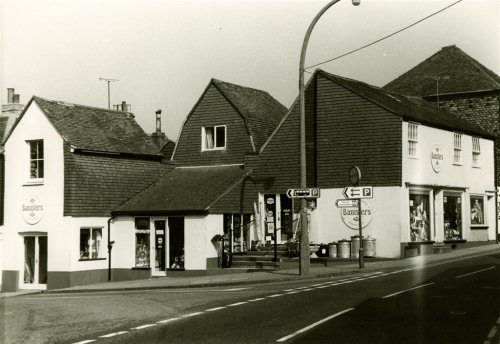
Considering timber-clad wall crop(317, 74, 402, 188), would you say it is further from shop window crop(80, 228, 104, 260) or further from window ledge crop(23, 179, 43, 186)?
window ledge crop(23, 179, 43, 186)

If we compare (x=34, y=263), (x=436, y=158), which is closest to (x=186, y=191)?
(x=34, y=263)

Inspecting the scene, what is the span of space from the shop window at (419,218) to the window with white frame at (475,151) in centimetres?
673

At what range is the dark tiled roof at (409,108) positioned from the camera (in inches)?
1289

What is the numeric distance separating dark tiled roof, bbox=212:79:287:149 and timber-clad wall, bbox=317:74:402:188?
3850 millimetres

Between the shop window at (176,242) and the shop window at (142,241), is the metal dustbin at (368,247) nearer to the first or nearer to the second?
the shop window at (176,242)

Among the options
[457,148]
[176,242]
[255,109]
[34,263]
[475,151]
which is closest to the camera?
[176,242]

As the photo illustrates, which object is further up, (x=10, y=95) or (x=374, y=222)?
(x=10, y=95)

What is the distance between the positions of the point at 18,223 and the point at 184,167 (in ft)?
29.2

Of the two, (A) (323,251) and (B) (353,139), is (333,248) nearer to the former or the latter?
(A) (323,251)

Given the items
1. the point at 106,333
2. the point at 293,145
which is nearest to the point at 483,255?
the point at 293,145

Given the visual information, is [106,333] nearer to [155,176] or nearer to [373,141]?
[373,141]

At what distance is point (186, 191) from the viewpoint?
1312 inches

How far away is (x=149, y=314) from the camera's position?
1519 centimetres

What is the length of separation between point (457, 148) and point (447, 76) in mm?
12396
